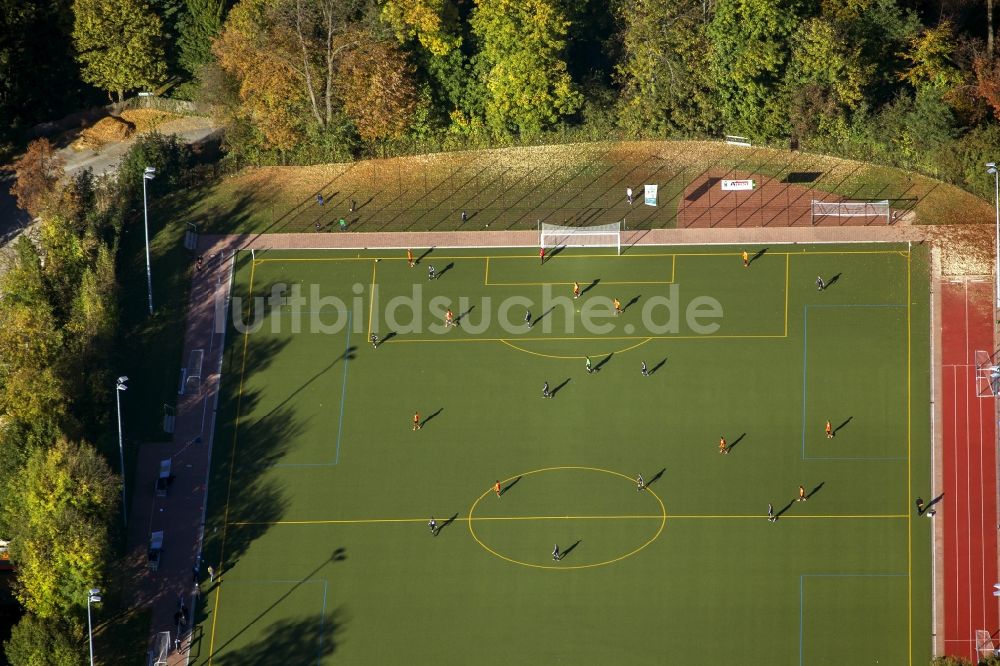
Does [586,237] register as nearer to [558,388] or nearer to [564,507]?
[558,388]

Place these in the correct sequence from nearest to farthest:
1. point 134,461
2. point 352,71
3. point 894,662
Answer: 1. point 894,662
2. point 134,461
3. point 352,71

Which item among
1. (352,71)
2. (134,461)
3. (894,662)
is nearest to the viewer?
(894,662)

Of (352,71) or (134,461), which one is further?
(352,71)

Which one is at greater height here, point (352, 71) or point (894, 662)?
point (352, 71)

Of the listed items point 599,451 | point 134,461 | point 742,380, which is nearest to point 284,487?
point 134,461

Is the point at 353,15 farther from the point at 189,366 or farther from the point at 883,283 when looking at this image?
the point at 883,283

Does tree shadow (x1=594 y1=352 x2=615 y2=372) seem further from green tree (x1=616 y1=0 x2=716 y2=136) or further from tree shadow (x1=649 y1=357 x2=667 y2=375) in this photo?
green tree (x1=616 y1=0 x2=716 y2=136)

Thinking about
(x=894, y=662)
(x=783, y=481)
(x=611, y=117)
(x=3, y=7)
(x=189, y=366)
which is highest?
(x=3, y=7)

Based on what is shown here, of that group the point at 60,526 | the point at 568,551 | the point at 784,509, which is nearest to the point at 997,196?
the point at 784,509
